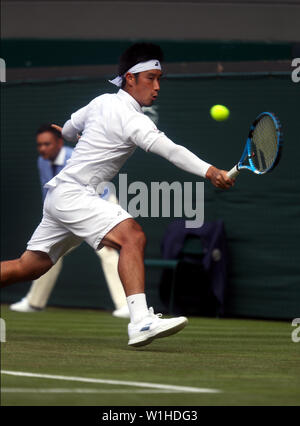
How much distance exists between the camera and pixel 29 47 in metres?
13.6

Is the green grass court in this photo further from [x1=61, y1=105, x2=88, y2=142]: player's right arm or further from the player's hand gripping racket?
[x1=61, y1=105, x2=88, y2=142]: player's right arm

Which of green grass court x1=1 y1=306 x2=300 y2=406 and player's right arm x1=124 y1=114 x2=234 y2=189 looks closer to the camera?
green grass court x1=1 y1=306 x2=300 y2=406

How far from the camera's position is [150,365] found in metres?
5.48

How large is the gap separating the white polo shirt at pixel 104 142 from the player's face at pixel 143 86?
0.15ft

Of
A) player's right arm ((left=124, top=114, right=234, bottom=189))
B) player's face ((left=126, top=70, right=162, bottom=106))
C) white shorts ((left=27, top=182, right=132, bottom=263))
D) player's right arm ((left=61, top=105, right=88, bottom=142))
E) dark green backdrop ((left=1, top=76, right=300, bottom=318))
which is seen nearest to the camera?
player's right arm ((left=124, top=114, right=234, bottom=189))

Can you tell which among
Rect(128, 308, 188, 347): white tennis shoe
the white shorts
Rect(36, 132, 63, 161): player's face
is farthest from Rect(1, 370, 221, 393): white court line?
Rect(36, 132, 63, 161): player's face

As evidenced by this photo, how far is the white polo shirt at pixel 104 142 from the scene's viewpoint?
6.29 meters

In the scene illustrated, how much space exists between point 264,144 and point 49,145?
4.20 m

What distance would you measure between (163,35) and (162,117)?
3.08m

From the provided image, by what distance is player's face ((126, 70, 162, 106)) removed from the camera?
6492 millimetres

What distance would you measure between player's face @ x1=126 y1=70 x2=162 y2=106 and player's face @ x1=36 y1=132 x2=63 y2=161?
3.52 metres
